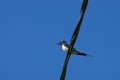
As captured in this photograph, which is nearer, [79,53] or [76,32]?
[76,32]

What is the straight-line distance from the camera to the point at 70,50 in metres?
1.71

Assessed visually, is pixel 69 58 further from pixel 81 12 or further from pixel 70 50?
pixel 81 12

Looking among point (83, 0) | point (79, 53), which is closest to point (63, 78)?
point (83, 0)

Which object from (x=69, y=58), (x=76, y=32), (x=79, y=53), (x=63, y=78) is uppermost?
(x=79, y=53)

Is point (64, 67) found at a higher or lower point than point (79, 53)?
lower

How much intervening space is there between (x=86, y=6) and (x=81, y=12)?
5 cm

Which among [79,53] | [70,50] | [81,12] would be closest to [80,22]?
[81,12]

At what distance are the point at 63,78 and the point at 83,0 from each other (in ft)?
1.52

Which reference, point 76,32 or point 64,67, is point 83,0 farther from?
point 64,67

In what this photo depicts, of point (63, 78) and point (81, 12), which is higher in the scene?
point (81, 12)

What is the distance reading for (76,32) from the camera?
168 cm

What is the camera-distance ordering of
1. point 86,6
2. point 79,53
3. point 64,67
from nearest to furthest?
point 86,6, point 64,67, point 79,53

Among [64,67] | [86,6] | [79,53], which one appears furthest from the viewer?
[79,53]

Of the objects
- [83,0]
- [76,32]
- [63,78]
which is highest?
[83,0]
